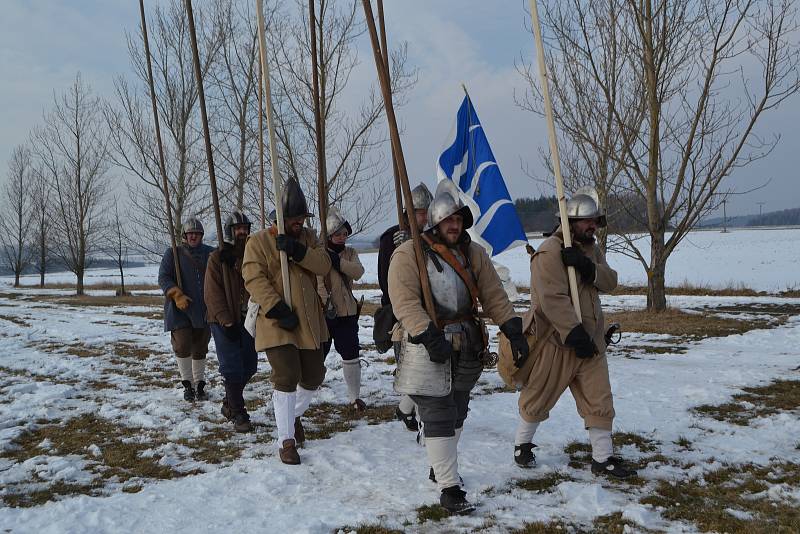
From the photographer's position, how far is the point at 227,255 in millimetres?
5449

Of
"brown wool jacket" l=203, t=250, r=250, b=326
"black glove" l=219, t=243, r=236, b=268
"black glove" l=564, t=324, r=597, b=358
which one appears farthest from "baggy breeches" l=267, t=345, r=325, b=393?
"black glove" l=564, t=324, r=597, b=358

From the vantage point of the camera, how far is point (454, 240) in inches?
147

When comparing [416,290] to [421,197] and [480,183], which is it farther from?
[480,183]

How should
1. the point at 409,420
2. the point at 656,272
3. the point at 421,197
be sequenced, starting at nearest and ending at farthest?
the point at 409,420
the point at 421,197
the point at 656,272

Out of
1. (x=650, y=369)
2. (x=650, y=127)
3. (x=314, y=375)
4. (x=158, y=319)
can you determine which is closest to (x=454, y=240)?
(x=314, y=375)

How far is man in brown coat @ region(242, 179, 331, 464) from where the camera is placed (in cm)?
436

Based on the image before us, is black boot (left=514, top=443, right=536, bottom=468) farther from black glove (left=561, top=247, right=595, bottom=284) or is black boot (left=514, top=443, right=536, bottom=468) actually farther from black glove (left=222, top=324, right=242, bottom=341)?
black glove (left=222, top=324, right=242, bottom=341)

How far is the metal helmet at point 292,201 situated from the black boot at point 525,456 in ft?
7.83

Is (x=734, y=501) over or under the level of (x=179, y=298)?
under

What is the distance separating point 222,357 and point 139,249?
1729 centimetres

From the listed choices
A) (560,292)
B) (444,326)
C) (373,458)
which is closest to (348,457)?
(373,458)

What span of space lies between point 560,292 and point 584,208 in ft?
2.07

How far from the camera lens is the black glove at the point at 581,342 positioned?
3.81 meters

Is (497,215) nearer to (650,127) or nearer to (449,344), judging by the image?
(449,344)
